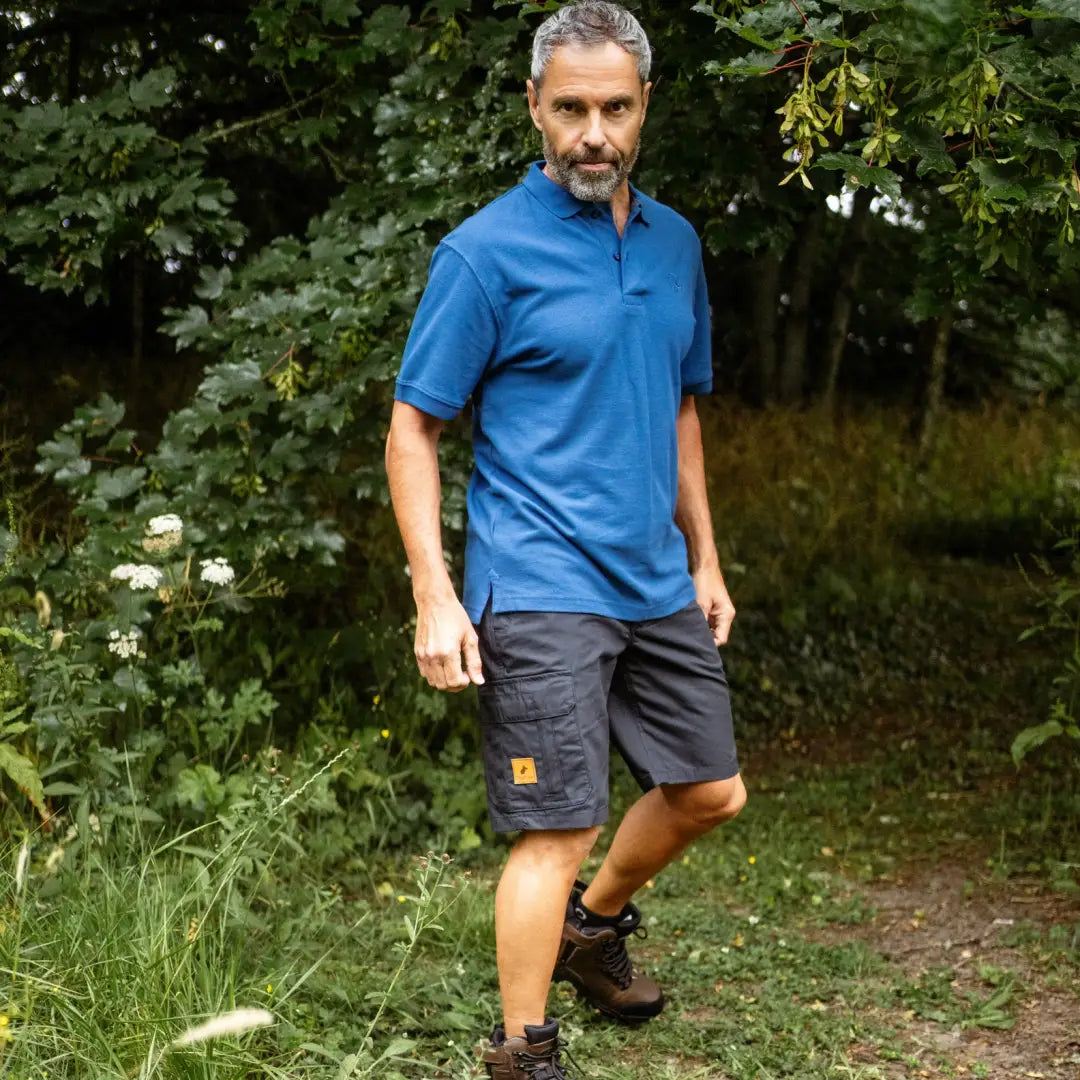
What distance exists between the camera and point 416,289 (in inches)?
158

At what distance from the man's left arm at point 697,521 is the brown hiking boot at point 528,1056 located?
3.40 ft

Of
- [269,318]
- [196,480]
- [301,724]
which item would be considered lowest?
[301,724]

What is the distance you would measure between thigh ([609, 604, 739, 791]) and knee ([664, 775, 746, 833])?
1.6 inches

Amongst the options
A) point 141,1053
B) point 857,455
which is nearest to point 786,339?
point 857,455

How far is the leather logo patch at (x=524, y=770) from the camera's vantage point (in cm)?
269

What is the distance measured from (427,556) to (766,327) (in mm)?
9377

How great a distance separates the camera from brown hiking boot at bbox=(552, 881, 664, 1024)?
326 cm

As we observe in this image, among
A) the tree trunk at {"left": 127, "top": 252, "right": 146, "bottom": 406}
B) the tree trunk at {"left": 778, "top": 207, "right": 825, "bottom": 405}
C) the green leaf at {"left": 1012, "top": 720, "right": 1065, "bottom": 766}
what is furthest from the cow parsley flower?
the tree trunk at {"left": 778, "top": 207, "right": 825, "bottom": 405}

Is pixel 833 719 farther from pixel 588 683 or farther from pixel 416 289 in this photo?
pixel 588 683

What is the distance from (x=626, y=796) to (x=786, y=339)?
23.6 ft

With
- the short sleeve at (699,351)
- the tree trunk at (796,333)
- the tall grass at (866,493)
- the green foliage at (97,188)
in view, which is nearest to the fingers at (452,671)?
the short sleeve at (699,351)

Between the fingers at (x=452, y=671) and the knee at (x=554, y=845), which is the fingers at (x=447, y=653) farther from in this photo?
the knee at (x=554, y=845)

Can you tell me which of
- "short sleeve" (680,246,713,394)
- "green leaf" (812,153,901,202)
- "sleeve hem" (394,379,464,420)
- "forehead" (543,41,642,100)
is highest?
"forehead" (543,41,642,100)

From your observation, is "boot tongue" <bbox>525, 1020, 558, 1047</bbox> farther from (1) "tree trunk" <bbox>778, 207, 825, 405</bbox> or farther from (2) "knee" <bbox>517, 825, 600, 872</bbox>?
(1) "tree trunk" <bbox>778, 207, 825, 405</bbox>
